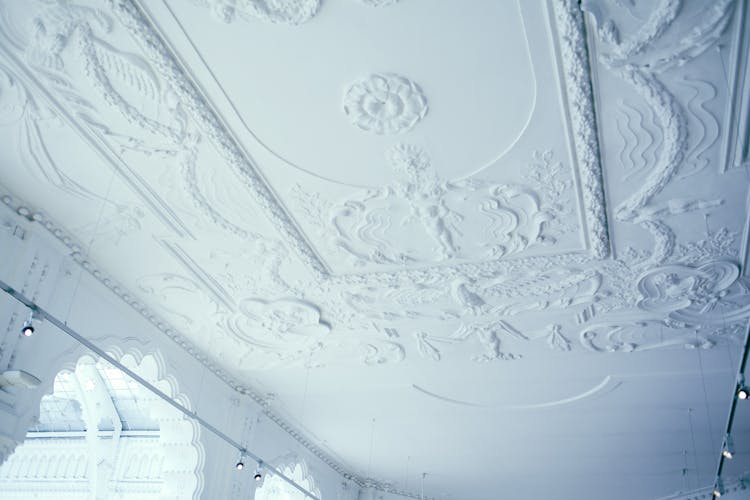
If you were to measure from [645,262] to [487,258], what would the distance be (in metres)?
1.66

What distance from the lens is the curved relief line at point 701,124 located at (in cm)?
457

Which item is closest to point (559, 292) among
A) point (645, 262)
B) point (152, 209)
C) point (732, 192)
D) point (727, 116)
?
point (645, 262)

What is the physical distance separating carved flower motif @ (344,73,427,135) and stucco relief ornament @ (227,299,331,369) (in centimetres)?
307

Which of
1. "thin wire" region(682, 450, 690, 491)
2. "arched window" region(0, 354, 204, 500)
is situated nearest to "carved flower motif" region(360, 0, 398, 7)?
"arched window" region(0, 354, 204, 500)

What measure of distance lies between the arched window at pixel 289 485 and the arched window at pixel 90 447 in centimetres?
211

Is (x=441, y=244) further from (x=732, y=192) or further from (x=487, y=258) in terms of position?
(x=732, y=192)

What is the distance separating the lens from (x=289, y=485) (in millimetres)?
12086

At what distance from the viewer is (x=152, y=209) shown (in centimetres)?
611

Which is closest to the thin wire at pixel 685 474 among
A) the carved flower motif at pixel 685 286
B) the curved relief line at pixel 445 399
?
the curved relief line at pixel 445 399

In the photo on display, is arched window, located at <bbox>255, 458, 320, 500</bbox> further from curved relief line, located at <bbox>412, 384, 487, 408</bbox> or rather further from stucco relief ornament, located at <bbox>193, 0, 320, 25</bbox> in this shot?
stucco relief ornament, located at <bbox>193, 0, 320, 25</bbox>

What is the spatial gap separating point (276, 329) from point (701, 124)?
5.42 m

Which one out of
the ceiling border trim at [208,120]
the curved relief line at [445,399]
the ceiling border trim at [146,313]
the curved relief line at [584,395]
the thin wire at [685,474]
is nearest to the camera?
the ceiling border trim at [208,120]

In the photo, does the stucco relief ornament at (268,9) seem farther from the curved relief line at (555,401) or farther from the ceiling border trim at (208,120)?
the curved relief line at (555,401)

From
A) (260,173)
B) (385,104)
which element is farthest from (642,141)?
(260,173)
